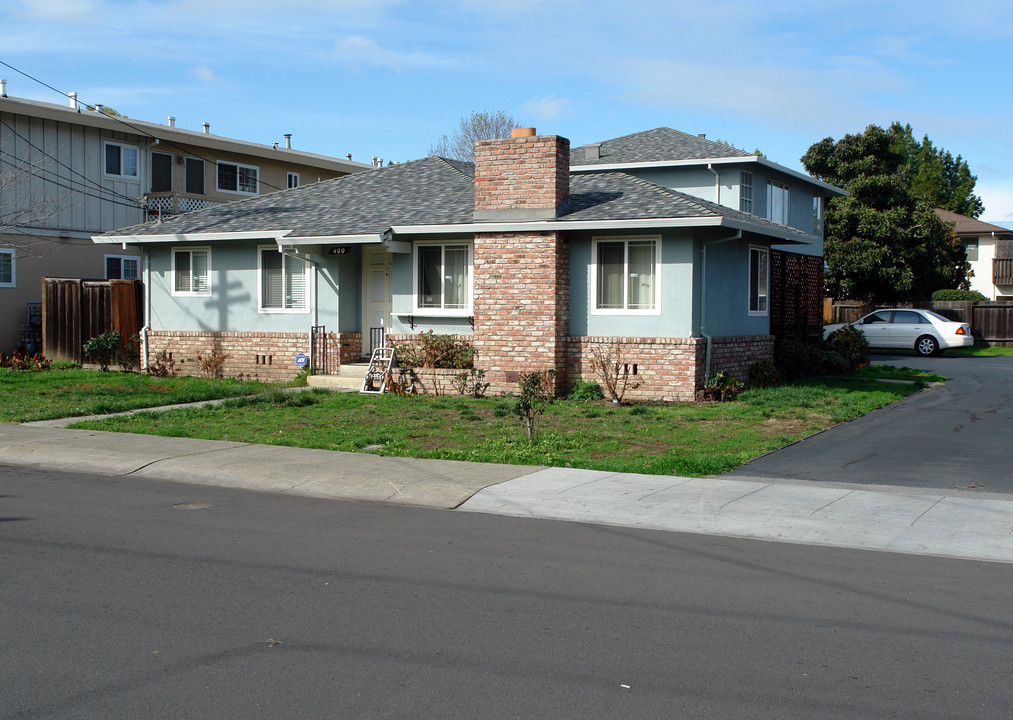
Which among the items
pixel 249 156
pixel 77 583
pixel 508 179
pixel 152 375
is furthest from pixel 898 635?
pixel 249 156

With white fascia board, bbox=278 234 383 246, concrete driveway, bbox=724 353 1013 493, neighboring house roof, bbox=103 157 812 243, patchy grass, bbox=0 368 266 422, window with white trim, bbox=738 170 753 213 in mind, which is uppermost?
window with white trim, bbox=738 170 753 213

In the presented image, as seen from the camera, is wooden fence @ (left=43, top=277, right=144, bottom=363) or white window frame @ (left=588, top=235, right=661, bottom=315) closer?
white window frame @ (left=588, top=235, right=661, bottom=315)

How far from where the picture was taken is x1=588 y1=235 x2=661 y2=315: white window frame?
18109 millimetres

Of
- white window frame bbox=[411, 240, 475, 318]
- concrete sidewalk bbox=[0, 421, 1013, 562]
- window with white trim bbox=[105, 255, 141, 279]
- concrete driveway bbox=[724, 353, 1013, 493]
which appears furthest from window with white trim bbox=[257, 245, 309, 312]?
concrete driveway bbox=[724, 353, 1013, 493]

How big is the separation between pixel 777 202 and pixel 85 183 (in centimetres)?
2104

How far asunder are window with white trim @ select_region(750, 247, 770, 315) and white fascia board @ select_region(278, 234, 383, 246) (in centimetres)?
820

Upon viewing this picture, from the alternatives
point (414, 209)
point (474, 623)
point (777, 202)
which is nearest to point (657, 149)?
point (777, 202)

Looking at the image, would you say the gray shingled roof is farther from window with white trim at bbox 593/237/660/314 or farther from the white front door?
the white front door

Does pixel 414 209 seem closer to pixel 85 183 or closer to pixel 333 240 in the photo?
pixel 333 240

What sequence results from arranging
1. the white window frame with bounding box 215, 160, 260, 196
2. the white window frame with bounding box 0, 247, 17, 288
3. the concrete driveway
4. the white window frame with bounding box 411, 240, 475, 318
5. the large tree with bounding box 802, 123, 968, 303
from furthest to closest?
the large tree with bounding box 802, 123, 968, 303 → the white window frame with bounding box 215, 160, 260, 196 → the white window frame with bounding box 0, 247, 17, 288 → the white window frame with bounding box 411, 240, 475, 318 → the concrete driveway

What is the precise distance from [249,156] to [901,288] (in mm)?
24911

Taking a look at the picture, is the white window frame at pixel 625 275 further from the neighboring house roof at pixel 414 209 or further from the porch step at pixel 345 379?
the porch step at pixel 345 379

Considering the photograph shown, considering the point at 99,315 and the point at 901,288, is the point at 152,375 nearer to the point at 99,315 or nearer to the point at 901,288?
the point at 99,315

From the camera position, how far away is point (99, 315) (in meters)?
24.6
